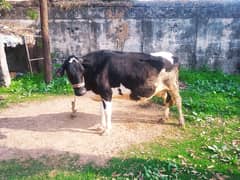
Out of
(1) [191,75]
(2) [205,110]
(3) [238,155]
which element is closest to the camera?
(3) [238,155]

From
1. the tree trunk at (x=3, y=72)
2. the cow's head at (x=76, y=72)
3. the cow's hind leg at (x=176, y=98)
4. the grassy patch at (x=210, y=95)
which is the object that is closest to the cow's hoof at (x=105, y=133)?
the cow's head at (x=76, y=72)

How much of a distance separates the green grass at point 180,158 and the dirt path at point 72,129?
26 centimetres

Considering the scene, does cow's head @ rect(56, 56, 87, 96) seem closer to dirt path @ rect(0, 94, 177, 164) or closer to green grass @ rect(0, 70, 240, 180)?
dirt path @ rect(0, 94, 177, 164)

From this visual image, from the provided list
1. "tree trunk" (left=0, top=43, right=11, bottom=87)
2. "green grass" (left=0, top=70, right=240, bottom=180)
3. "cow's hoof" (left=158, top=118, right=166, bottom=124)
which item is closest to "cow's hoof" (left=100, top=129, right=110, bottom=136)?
"green grass" (left=0, top=70, right=240, bottom=180)

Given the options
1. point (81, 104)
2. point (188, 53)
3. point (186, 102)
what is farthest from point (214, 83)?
point (81, 104)

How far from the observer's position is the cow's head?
6.08 m

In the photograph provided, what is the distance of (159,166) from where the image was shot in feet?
18.1

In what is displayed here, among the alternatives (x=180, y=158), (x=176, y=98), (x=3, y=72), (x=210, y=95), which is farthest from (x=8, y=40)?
(x=180, y=158)

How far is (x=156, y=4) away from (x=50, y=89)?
4882 mm

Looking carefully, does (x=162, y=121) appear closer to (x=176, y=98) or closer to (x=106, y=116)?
(x=176, y=98)

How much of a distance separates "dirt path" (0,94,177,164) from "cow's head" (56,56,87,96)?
2.07 feet

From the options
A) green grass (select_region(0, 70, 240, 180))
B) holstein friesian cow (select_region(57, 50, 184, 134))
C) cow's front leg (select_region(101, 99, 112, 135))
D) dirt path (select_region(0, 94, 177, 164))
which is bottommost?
green grass (select_region(0, 70, 240, 180))

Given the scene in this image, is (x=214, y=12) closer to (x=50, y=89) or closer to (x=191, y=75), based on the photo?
(x=191, y=75)

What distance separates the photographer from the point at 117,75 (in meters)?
6.47
